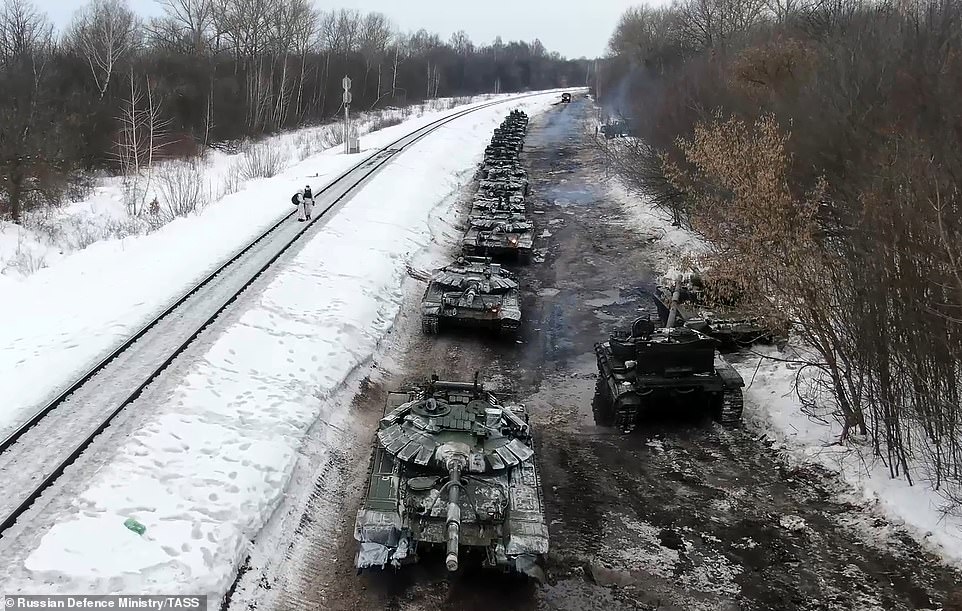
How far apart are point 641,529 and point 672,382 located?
325 cm

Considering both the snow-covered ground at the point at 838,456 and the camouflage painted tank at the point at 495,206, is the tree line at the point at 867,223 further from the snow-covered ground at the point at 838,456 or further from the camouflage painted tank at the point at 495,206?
the camouflage painted tank at the point at 495,206

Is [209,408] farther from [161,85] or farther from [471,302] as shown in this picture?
[161,85]

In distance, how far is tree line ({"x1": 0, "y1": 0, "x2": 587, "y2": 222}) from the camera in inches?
1168

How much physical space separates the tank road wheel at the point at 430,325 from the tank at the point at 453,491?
5.26 meters

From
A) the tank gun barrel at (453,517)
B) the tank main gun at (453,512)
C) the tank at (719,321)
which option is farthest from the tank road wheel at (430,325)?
the tank gun barrel at (453,517)

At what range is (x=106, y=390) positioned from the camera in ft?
35.8

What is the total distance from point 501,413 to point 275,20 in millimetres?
53425

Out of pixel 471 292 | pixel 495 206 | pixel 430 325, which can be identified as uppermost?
pixel 495 206

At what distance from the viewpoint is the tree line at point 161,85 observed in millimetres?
29656

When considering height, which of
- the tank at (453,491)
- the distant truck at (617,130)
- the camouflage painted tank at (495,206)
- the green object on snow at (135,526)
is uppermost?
the distant truck at (617,130)

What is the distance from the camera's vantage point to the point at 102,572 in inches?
291

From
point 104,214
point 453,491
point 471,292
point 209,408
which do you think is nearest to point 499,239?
point 471,292

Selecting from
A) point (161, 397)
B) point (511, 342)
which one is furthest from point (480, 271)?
point (161, 397)

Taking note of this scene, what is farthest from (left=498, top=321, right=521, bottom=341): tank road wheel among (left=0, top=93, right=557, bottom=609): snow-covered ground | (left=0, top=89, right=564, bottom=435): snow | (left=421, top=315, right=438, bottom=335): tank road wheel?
(left=0, top=89, right=564, bottom=435): snow
